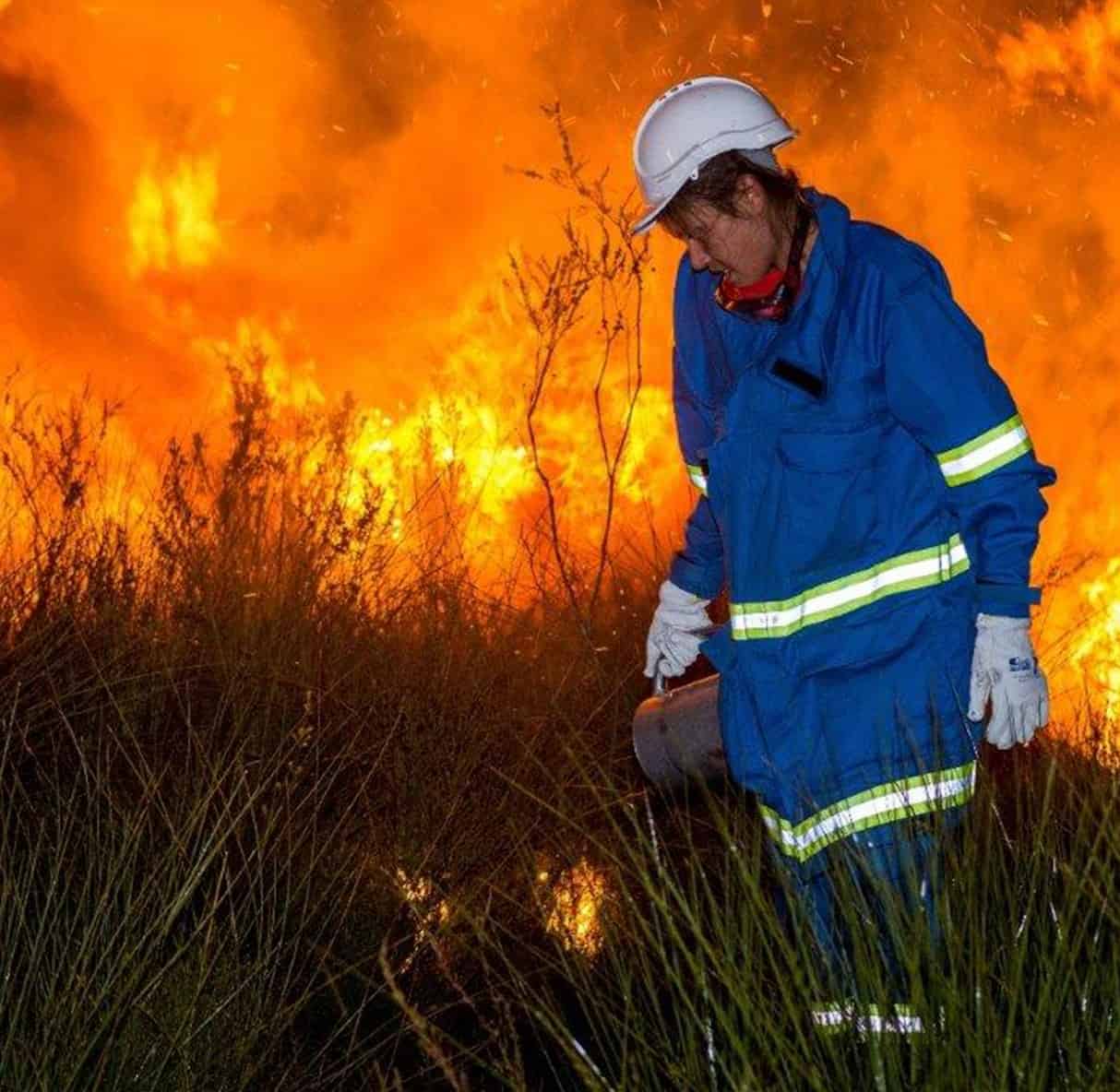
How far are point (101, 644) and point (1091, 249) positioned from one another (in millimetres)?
8498

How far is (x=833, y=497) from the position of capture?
2.98m

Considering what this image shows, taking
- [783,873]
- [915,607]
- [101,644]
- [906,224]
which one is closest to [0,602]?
[101,644]

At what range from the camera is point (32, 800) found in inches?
149

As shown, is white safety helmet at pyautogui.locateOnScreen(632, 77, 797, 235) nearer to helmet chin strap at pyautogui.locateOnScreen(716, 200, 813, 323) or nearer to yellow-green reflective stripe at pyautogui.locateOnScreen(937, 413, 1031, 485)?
helmet chin strap at pyautogui.locateOnScreen(716, 200, 813, 323)

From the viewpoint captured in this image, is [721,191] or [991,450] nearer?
[991,450]

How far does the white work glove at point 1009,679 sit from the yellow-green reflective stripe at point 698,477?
2.11 ft

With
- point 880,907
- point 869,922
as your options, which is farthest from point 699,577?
point 869,922

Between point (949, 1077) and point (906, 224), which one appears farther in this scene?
point (906, 224)

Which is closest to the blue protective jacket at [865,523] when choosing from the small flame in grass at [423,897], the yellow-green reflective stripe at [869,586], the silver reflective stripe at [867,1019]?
the yellow-green reflective stripe at [869,586]

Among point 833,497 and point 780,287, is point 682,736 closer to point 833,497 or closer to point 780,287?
point 833,497

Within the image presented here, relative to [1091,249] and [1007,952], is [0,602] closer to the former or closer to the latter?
[1007,952]

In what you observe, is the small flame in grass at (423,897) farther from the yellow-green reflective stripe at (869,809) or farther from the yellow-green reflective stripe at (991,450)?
the yellow-green reflective stripe at (991,450)

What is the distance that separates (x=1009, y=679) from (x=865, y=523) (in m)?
0.34

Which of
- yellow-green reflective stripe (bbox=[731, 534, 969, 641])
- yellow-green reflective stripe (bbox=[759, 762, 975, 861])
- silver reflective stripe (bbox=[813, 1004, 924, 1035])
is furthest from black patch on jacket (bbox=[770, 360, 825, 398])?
silver reflective stripe (bbox=[813, 1004, 924, 1035])
